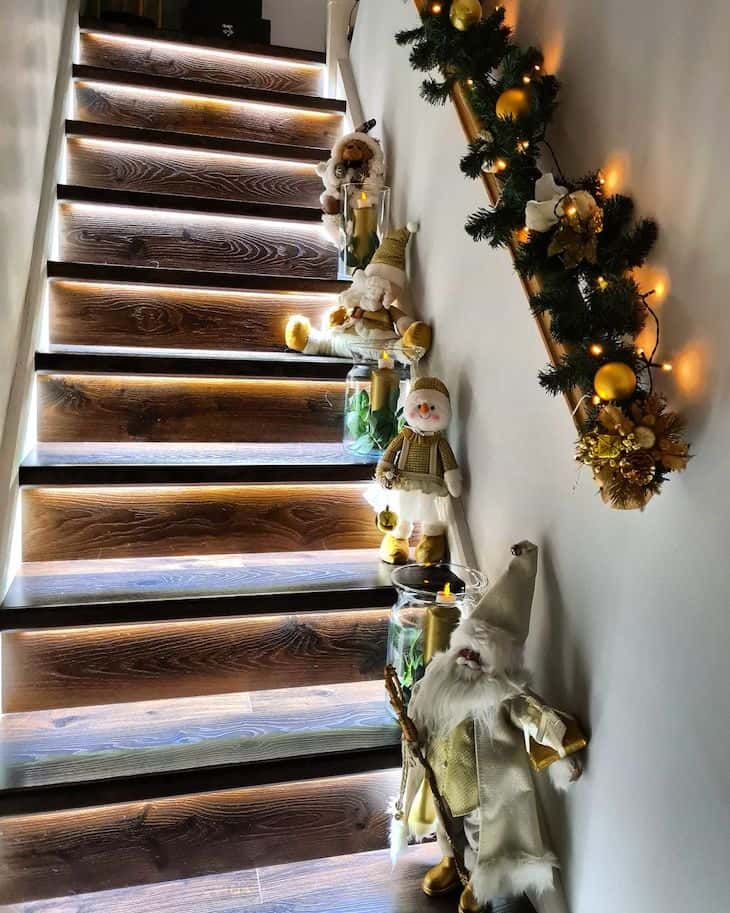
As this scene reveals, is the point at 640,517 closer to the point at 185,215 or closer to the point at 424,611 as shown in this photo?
the point at 424,611

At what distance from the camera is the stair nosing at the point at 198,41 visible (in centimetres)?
265

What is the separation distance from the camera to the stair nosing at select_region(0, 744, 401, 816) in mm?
1266

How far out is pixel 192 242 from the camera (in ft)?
7.44

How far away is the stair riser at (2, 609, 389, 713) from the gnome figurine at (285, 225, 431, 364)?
684 mm

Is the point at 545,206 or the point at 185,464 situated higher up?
the point at 545,206

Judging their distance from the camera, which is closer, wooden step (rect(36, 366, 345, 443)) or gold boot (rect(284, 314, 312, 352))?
wooden step (rect(36, 366, 345, 443))

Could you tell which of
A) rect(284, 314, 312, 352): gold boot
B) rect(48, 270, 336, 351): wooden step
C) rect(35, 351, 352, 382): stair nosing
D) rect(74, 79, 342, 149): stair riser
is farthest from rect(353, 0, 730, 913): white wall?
rect(74, 79, 342, 149): stair riser

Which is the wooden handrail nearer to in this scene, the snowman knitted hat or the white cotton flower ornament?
the white cotton flower ornament

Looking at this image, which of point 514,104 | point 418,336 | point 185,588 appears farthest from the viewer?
point 418,336

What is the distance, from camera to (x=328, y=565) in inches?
69.4

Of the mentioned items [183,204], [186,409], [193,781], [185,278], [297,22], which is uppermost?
[297,22]

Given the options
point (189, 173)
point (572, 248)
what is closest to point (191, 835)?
point (572, 248)

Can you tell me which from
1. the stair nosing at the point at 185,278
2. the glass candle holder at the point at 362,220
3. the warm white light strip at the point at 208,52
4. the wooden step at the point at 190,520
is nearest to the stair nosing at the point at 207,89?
the warm white light strip at the point at 208,52

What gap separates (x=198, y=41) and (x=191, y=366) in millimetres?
1551
